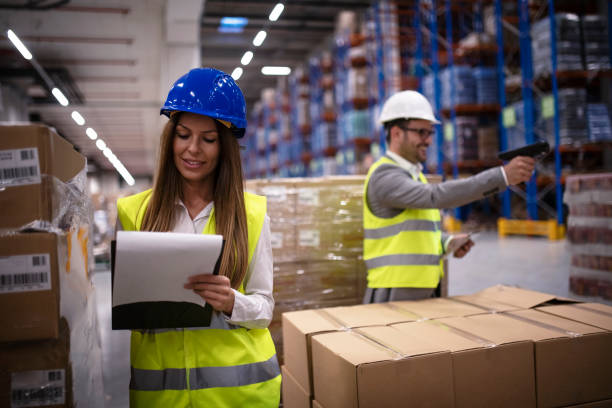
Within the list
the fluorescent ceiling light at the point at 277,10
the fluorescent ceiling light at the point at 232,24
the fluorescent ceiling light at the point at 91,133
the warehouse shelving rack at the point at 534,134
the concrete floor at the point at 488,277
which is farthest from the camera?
the fluorescent ceiling light at the point at 91,133

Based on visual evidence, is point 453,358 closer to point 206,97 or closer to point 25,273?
point 206,97

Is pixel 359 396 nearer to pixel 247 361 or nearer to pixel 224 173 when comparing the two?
pixel 247 361

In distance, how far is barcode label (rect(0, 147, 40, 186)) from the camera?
1157 millimetres

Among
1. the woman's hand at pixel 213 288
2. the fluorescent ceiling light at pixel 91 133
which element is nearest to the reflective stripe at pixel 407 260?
the woman's hand at pixel 213 288

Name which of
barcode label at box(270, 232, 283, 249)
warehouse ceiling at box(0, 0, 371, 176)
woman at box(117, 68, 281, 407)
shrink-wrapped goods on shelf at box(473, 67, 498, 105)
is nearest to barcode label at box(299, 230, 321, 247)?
barcode label at box(270, 232, 283, 249)

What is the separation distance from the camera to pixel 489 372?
5.53 ft

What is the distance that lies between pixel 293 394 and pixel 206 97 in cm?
141

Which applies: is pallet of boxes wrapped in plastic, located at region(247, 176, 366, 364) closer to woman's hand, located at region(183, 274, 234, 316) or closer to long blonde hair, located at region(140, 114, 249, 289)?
long blonde hair, located at region(140, 114, 249, 289)

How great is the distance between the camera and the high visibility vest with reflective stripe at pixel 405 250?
253 cm

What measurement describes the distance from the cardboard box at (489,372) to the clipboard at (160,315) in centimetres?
89

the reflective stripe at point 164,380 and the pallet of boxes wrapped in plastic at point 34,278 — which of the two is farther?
the reflective stripe at point 164,380

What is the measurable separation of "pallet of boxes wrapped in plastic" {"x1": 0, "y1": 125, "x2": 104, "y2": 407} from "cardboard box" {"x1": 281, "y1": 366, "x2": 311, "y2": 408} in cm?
96

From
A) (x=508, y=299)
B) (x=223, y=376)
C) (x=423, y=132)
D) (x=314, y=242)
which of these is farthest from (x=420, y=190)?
(x=223, y=376)

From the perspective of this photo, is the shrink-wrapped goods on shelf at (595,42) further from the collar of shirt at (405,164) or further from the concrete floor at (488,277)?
the collar of shirt at (405,164)
